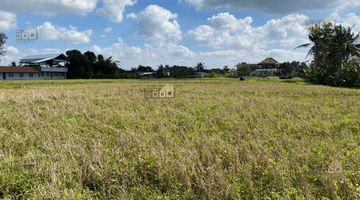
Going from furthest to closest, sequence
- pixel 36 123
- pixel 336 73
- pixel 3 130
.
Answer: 1. pixel 336 73
2. pixel 36 123
3. pixel 3 130

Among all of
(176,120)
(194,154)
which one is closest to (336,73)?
(176,120)

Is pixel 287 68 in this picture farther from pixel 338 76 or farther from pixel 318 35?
pixel 338 76

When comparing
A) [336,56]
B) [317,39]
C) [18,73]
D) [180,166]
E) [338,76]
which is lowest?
[180,166]

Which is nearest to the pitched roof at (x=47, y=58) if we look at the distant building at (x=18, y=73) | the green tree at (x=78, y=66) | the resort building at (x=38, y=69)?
the resort building at (x=38, y=69)

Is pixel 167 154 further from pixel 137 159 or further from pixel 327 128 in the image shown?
→ pixel 327 128

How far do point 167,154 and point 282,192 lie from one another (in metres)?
1.75

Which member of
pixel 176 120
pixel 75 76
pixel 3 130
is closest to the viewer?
pixel 3 130

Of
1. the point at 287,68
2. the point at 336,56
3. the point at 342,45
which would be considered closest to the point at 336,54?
the point at 336,56

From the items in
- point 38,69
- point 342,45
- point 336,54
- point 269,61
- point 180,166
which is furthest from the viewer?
point 269,61

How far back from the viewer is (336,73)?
24188 mm

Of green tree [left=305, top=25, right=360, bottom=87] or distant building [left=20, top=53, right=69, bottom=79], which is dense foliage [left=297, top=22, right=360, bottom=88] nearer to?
green tree [left=305, top=25, right=360, bottom=87]

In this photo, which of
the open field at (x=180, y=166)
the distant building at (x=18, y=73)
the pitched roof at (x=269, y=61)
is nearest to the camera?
the open field at (x=180, y=166)

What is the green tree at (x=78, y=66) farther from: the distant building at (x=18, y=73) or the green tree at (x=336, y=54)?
the green tree at (x=336, y=54)

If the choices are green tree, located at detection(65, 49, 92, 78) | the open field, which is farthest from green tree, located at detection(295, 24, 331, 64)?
green tree, located at detection(65, 49, 92, 78)
